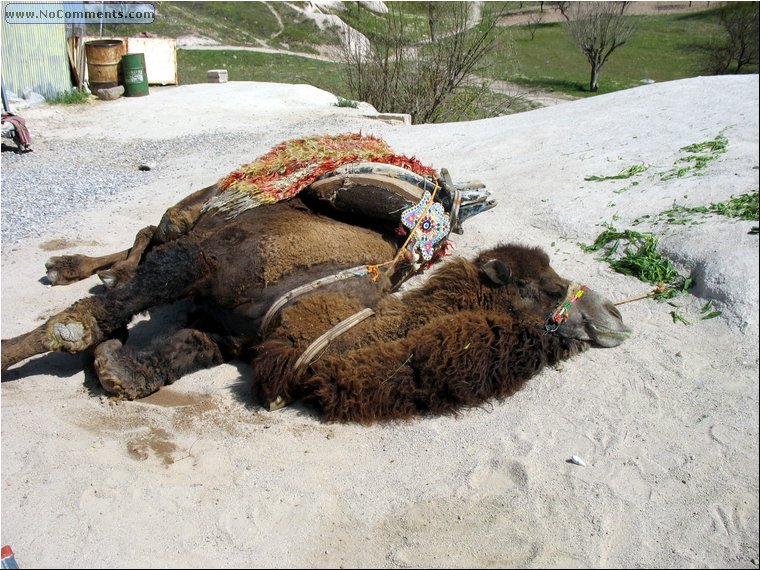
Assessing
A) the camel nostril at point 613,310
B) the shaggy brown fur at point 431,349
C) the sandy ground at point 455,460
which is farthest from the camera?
the camel nostril at point 613,310

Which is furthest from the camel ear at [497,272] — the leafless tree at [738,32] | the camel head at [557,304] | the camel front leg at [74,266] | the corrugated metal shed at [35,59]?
the corrugated metal shed at [35,59]

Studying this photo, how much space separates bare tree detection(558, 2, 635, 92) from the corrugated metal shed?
1468 cm

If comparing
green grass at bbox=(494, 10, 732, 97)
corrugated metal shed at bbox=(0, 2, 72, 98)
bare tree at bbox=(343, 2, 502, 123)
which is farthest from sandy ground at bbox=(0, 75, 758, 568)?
corrugated metal shed at bbox=(0, 2, 72, 98)

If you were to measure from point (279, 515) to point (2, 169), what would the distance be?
9186 mm

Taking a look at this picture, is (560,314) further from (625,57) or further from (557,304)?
(625,57)

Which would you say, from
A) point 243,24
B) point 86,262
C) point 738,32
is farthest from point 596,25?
point 243,24

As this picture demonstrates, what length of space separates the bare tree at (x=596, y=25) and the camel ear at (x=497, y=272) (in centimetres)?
1687

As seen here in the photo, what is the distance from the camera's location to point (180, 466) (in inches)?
132

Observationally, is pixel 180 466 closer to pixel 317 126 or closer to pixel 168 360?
pixel 168 360

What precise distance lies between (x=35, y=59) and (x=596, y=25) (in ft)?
58.7

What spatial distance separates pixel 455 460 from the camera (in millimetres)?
3383

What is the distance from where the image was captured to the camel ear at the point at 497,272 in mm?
4020

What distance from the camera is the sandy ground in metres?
2.78

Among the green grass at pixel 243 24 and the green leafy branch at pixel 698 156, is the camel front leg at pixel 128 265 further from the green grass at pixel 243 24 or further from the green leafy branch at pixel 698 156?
the green grass at pixel 243 24
